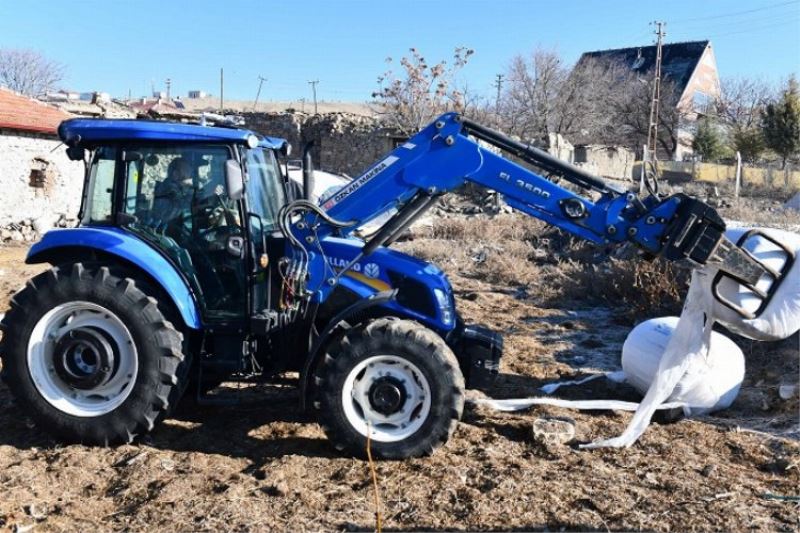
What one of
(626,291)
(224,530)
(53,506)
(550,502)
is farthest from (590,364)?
(53,506)

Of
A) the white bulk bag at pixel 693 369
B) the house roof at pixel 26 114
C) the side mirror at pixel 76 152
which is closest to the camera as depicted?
the side mirror at pixel 76 152

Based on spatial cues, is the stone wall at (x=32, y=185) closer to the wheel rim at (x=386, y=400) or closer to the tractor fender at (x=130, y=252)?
the tractor fender at (x=130, y=252)

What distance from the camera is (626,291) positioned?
9961 mm

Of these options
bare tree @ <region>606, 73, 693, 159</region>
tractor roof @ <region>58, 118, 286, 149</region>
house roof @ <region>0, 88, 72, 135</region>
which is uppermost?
bare tree @ <region>606, 73, 693, 159</region>

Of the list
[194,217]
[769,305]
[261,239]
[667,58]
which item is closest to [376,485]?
[261,239]

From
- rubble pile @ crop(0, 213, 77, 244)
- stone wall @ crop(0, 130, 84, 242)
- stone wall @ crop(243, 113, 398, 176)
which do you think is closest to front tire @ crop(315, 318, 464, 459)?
stone wall @ crop(0, 130, 84, 242)

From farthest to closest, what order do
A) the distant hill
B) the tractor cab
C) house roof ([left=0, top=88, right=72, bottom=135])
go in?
the distant hill
house roof ([left=0, top=88, right=72, bottom=135])
the tractor cab

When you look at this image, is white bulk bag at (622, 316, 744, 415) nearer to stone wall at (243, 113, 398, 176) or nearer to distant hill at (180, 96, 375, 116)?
stone wall at (243, 113, 398, 176)

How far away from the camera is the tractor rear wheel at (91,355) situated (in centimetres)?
472

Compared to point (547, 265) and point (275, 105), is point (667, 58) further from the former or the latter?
point (275, 105)

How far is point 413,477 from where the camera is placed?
4.37 meters

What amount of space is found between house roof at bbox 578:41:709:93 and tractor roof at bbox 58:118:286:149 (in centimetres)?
4433

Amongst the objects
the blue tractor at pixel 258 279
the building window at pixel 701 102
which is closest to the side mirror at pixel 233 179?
the blue tractor at pixel 258 279

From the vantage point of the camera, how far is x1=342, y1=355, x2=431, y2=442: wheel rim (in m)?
4.62
